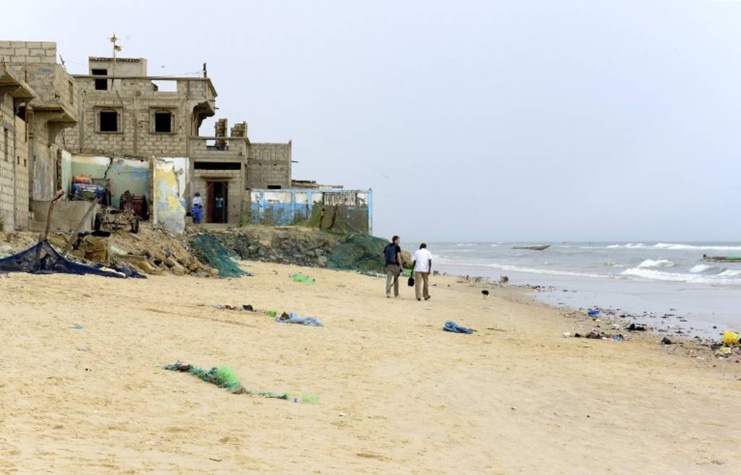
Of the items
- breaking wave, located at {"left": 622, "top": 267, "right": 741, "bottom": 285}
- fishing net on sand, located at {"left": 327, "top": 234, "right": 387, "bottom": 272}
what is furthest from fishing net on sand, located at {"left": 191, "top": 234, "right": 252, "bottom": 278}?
breaking wave, located at {"left": 622, "top": 267, "right": 741, "bottom": 285}

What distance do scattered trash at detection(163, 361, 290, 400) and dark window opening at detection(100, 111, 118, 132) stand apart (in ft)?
106

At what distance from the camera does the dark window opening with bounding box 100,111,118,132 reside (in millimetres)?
37438

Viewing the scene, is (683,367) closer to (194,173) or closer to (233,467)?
(233,467)

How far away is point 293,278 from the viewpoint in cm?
2261

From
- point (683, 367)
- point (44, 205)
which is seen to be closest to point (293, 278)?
point (44, 205)

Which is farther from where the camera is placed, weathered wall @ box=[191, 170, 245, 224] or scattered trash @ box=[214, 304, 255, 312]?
weathered wall @ box=[191, 170, 245, 224]

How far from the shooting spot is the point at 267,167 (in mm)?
39406

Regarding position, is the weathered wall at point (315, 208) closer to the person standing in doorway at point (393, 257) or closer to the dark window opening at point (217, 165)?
the dark window opening at point (217, 165)

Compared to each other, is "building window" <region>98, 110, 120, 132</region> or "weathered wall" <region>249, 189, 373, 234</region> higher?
"building window" <region>98, 110, 120, 132</region>

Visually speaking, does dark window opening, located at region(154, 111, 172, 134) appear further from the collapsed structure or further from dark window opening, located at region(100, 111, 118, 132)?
dark window opening, located at region(100, 111, 118, 132)

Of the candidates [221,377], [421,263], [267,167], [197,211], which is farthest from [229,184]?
[221,377]

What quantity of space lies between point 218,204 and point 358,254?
29.5 feet

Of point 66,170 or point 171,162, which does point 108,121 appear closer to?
point 171,162

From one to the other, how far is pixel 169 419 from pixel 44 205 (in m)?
16.6
